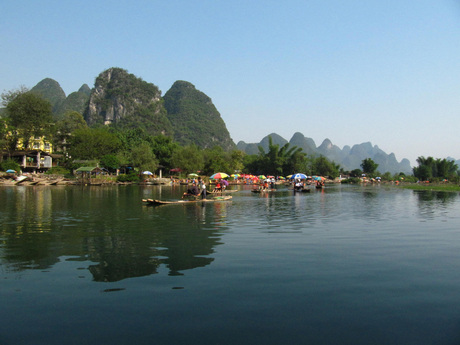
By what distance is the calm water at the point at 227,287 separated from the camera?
522cm

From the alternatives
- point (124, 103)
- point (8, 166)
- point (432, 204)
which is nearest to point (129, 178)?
point (8, 166)

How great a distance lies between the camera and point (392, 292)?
22.8ft

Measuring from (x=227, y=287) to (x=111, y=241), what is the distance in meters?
6.13

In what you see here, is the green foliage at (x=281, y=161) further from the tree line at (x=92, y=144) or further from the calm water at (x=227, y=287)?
the calm water at (x=227, y=287)

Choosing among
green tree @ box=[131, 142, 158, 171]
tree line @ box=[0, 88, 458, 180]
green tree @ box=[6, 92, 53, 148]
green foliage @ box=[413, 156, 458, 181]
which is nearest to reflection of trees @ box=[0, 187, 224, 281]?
green tree @ box=[131, 142, 158, 171]

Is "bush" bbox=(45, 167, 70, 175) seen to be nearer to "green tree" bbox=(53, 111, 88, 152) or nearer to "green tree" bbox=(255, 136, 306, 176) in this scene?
"green tree" bbox=(53, 111, 88, 152)

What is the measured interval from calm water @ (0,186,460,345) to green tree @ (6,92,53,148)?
64.9m

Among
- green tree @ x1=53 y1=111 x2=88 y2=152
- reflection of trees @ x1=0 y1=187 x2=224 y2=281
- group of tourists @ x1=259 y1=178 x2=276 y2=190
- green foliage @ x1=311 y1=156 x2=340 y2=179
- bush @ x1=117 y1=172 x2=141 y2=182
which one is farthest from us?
green foliage @ x1=311 y1=156 x2=340 y2=179

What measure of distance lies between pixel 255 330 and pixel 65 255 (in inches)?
264

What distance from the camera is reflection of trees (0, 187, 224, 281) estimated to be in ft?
29.1

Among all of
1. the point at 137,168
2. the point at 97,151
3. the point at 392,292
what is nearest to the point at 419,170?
the point at 137,168

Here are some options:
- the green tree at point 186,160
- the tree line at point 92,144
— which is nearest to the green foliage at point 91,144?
the tree line at point 92,144

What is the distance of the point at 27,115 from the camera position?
70.2m

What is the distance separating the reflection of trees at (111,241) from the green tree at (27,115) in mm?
59134
